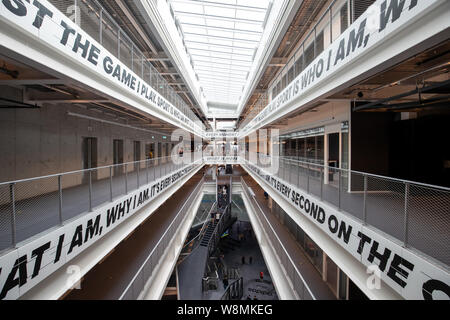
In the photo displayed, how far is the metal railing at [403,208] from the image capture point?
7.73 feet

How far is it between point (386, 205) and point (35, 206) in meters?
4.87

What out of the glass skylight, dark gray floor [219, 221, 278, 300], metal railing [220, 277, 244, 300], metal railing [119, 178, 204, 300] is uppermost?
the glass skylight

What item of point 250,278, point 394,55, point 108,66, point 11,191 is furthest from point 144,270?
point 250,278

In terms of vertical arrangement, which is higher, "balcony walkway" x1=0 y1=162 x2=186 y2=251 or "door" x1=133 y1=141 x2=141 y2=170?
"door" x1=133 y1=141 x2=141 y2=170

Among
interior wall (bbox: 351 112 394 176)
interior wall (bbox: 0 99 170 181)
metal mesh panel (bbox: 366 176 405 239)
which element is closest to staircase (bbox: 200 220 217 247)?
interior wall (bbox: 0 99 170 181)

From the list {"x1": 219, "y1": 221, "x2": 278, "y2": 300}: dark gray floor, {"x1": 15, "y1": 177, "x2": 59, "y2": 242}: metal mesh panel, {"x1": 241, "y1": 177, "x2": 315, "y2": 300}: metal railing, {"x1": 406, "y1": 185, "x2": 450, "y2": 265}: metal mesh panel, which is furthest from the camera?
{"x1": 219, "y1": 221, "x2": 278, "y2": 300}: dark gray floor

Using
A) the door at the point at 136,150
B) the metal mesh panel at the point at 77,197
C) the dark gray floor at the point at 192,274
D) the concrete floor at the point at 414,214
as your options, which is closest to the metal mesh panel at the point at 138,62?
the metal mesh panel at the point at 77,197

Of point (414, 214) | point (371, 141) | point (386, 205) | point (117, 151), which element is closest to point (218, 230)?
point (117, 151)

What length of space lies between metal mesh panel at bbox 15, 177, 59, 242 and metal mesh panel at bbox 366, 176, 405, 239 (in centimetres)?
452

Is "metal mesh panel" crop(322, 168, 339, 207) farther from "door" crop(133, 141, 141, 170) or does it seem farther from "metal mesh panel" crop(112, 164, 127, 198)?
"door" crop(133, 141, 141, 170)

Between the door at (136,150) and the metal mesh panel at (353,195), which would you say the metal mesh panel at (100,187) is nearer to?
the metal mesh panel at (353,195)

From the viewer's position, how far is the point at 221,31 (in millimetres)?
11766

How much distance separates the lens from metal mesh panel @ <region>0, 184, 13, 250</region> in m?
2.50
